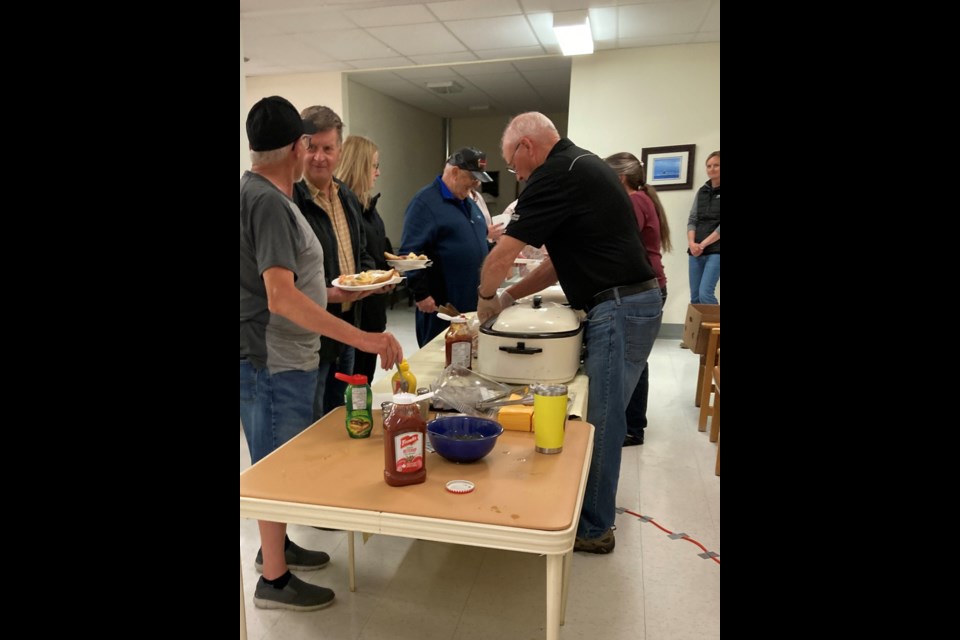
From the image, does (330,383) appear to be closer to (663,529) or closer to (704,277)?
(663,529)

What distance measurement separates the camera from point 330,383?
2551 mm

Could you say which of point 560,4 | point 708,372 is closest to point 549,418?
point 708,372

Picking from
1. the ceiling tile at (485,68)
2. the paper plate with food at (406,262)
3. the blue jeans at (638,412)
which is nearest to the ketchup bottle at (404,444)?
the paper plate with food at (406,262)

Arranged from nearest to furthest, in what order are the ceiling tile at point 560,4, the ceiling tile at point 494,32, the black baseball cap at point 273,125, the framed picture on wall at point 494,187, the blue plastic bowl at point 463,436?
the blue plastic bowl at point 463,436 → the black baseball cap at point 273,125 → the ceiling tile at point 560,4 → the ceiling tile at point 494,32 → the framed picture on wall at point 494,187

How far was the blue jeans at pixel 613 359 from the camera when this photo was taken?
2.12 meters

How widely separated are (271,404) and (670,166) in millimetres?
5201

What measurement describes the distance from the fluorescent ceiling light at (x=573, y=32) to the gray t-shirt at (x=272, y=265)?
3.92 meters

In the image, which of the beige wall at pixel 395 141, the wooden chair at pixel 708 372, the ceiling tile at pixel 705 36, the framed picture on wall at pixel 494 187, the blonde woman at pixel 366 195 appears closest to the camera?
the blonde woman at pixel 366 195

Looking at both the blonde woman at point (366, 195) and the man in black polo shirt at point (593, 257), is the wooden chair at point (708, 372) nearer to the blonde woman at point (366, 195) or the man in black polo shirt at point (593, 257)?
the man in black polo shirt at point (593, 257)
